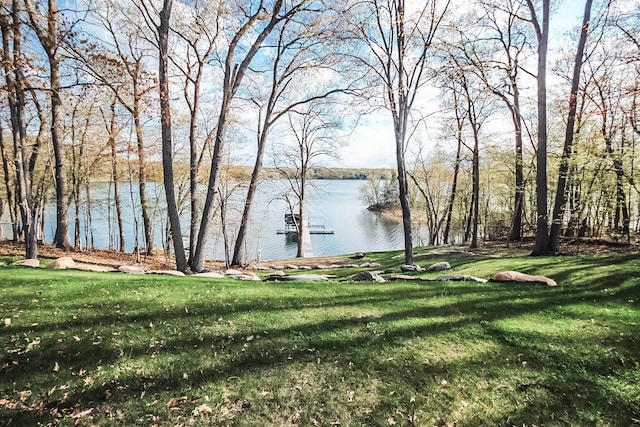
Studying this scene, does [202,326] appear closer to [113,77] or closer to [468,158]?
[113,77]

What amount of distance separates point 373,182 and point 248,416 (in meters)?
56.1

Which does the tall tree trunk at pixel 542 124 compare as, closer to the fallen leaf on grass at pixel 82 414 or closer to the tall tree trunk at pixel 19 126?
the fallen leaf on grass at pixel 82 414

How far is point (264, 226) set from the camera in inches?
1232

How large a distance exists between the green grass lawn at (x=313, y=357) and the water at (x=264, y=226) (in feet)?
39.7

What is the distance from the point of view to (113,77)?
8188 mm

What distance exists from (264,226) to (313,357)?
92.6ft

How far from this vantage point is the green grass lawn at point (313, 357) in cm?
278

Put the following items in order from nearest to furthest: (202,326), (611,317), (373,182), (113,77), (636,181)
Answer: (202,326) → (611,317) → (113,77) → (636,181) → (373,182)

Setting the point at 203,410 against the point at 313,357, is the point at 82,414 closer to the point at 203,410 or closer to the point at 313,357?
the point at 203,410

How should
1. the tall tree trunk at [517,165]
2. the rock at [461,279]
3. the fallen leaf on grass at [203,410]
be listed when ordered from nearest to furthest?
the fallen leaf on grass at [203,410] < the rock at [461,279] < the tall tree trunk at [517,165]

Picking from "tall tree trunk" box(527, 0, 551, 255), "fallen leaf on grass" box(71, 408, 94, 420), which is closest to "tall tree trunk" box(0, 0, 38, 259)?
"fallen leaf on grass" box(71, 408, 94, 420)

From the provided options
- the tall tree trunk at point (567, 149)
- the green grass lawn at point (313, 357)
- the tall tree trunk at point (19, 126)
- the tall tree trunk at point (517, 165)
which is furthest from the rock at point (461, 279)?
the tall tree trunk at point (19, 126)

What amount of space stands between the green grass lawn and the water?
476 inches

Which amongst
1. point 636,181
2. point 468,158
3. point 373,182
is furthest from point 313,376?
point 373,182
